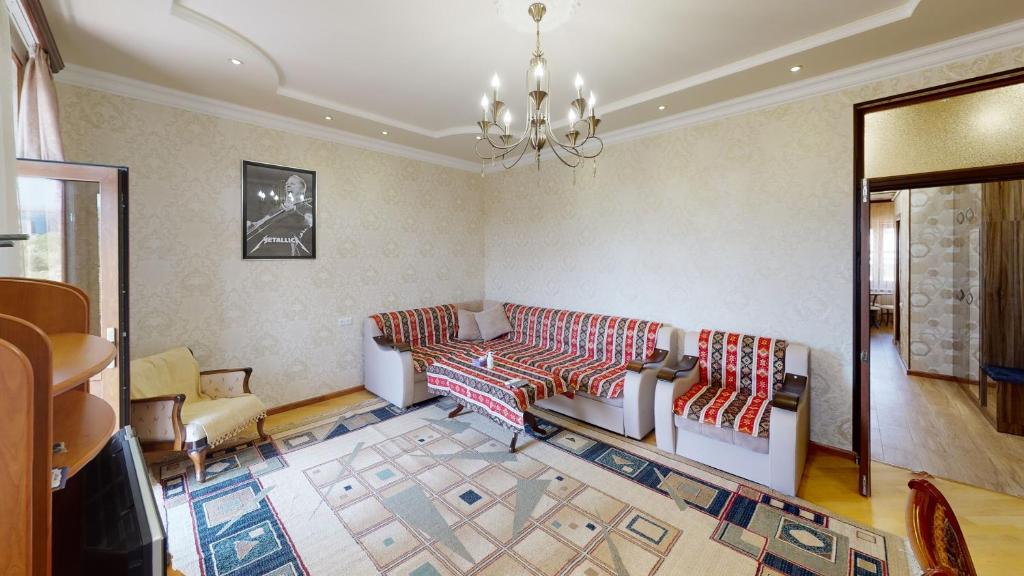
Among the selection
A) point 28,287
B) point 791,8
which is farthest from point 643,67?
point 28,287

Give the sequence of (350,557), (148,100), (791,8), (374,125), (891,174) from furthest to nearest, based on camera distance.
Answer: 1. (374,125)
2. (148,100)
3. (891,174)
4. (791,8)
5. (350,557)

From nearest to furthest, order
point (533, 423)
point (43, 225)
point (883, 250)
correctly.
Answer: point (43, 225) < point (533, 423) < point (883, 250)

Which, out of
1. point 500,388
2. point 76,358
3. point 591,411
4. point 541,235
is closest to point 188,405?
point 500,388

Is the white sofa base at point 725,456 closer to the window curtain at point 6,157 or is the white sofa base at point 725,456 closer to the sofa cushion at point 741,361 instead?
the sofa cushion at point 741,361

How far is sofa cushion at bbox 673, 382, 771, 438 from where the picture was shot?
2.65 metres

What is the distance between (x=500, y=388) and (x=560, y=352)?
143 cm

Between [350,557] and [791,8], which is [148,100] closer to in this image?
[350,557]

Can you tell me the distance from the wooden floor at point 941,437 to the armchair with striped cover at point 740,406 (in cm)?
76

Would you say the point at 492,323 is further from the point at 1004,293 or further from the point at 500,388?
the point at 1004,293

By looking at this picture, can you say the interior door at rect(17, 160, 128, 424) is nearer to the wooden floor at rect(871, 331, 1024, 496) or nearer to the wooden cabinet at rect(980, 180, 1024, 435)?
the wooden floor at rect(871, 331, 1024, 496)

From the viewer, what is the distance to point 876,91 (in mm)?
2738

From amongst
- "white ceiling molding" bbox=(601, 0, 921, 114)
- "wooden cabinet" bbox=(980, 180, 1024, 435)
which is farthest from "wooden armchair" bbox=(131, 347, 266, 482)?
"wooden cabinet" bbox=(980, 180, 1024, 435)

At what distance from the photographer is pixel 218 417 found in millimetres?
2758

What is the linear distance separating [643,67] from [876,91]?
1581mm
